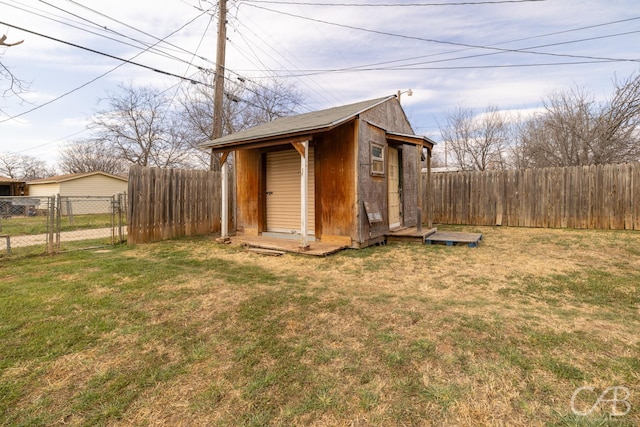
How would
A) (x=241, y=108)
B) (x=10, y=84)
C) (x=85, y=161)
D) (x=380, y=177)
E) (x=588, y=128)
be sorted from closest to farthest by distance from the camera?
(x=10, y=84) → (x=380, y=177) → (x=588, y=128) → (x=241, y=108) → (x=85, y=161)

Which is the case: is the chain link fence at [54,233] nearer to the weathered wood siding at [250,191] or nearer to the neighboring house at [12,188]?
the weathered wood siding at [250,191]

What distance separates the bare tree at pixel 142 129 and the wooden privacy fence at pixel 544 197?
16.9m

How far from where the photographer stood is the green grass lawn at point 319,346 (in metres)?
1.67

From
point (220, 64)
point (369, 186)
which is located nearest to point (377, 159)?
point (369, 186)

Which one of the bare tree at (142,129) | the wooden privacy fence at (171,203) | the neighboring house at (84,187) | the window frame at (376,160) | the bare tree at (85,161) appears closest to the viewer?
the window frame at (376,160)

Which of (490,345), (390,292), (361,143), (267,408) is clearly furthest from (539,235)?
(267,408)

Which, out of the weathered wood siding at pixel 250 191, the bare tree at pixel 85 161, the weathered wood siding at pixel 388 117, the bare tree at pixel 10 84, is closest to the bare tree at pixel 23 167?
the bare tree at pixel 85 161

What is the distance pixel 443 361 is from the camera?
213 centimetres

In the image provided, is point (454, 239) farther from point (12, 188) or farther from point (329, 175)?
point (12, 188)

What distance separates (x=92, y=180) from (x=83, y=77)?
14.9 metres

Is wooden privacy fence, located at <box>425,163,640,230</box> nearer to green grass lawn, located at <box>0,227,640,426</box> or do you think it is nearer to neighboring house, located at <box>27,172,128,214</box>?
green grass lawn, located at <box>0,227,640,426</box>

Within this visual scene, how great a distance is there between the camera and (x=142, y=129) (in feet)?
74.0

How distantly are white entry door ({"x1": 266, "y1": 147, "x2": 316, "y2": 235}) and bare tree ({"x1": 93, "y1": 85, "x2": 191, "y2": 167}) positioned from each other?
14.1 m

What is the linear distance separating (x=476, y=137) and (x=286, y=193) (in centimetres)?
1971
